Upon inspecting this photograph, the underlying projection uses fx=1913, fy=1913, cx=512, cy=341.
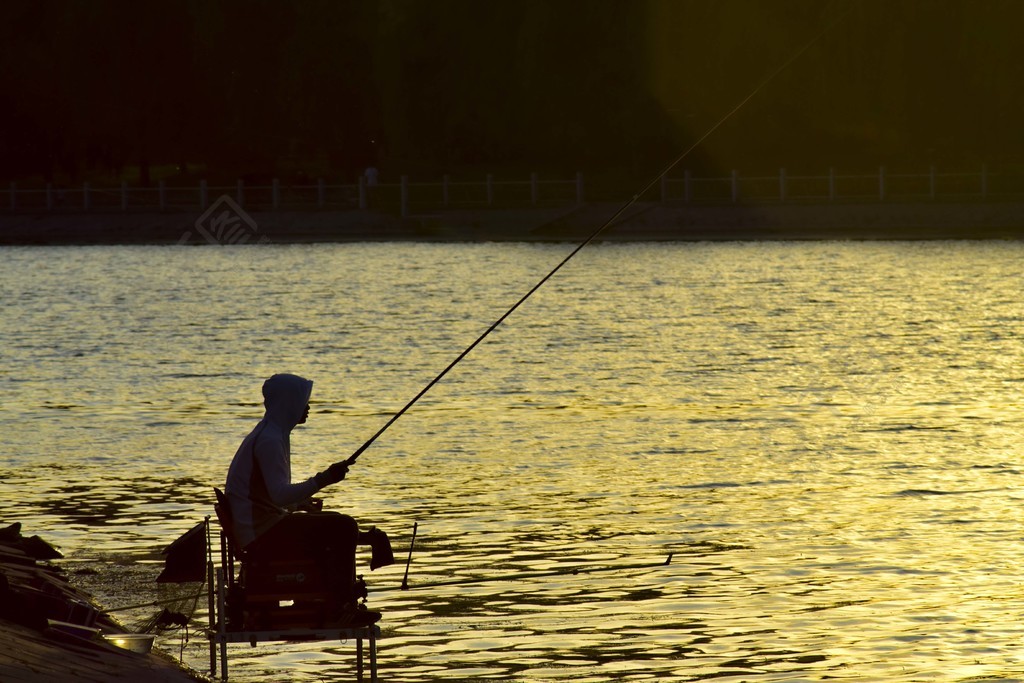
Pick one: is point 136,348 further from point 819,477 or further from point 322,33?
point 322,33

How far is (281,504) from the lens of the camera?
7773 mm

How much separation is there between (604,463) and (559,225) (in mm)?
37626

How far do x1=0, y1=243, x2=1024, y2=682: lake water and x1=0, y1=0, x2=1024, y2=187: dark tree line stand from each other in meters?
19.2

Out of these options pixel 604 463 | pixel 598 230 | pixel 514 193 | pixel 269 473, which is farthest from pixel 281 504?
pixel 514 193

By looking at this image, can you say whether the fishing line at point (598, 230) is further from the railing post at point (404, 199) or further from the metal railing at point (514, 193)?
the railing post at point (404, 199)

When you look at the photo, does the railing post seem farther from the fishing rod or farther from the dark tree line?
the fishing rod

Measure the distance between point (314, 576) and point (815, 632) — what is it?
269 cm

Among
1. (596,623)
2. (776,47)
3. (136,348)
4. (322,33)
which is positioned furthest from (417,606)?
(322,33)

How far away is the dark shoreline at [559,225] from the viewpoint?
49438 millimetres

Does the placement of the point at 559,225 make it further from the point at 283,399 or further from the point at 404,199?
the point at 283,399

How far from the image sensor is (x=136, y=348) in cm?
2603

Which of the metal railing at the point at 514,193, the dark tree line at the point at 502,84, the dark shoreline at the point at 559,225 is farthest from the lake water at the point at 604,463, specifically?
the dark tree line at the point at 502,84

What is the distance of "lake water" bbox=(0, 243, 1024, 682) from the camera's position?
9.17 metres

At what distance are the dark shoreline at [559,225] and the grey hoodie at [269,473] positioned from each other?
42.0 metres
